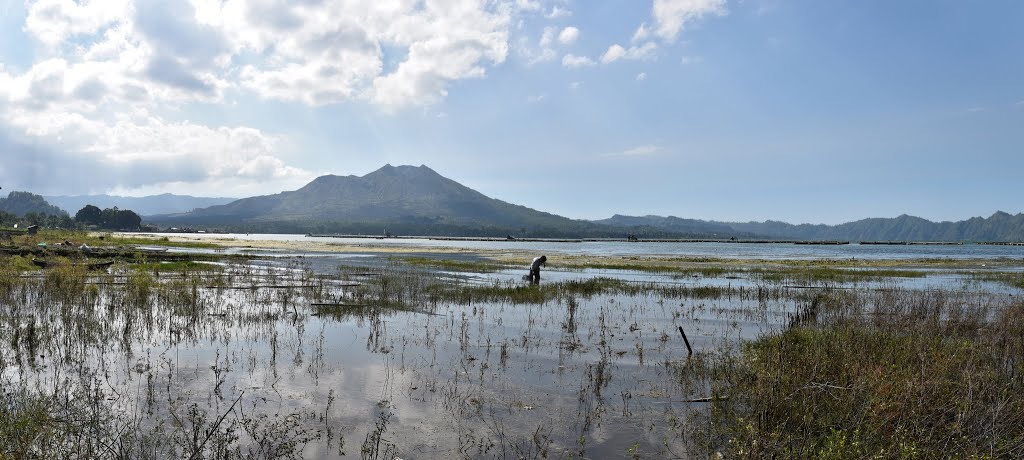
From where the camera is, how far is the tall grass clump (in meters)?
7.96

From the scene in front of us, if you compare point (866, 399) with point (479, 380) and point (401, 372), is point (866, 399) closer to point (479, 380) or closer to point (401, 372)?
point (479, 380)

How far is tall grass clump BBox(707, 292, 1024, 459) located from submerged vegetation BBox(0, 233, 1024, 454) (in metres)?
0.07

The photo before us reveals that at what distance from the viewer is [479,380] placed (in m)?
13.0

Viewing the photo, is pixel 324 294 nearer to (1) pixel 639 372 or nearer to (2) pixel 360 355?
(2) pixel 360 355

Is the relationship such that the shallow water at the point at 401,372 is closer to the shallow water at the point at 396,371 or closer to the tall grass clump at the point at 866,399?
the shallow water at the point at 396,371

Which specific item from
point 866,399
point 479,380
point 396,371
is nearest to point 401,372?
point 396,371

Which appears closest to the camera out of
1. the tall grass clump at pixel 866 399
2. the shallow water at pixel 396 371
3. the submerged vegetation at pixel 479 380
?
the tall grass clump at pixel 866 399

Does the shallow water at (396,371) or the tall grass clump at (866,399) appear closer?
the tall grass clump at (866,399)

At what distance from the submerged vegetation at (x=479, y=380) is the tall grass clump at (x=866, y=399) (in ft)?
0.23

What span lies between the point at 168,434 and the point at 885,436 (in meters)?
12.3

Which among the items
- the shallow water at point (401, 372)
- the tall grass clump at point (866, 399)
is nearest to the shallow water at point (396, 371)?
the shallow water at point (401, 372)

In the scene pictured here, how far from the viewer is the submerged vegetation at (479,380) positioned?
8.73 meters

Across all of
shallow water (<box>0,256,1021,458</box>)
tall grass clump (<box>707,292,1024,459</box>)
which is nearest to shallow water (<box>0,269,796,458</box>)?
shallow water (<box>0,256,1021,458</box>)

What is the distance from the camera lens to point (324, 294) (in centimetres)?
2714
